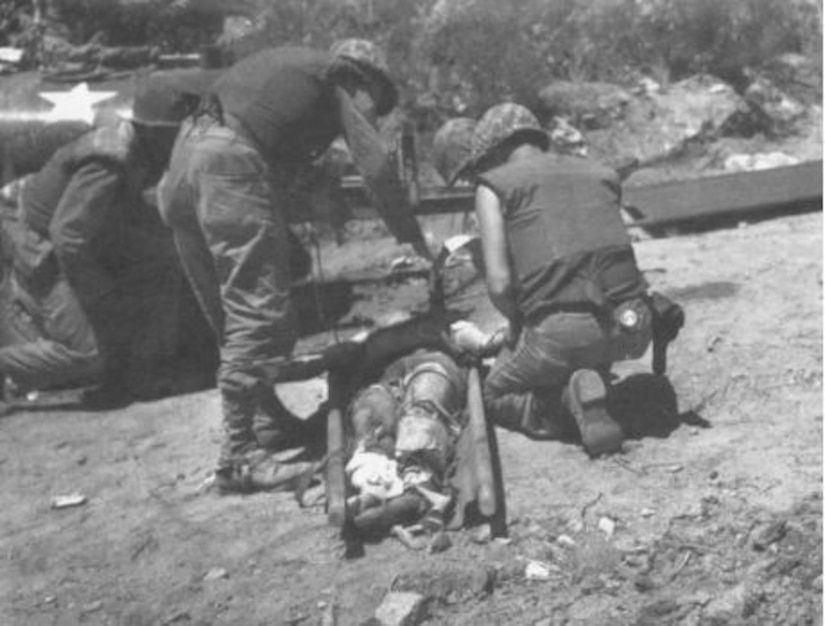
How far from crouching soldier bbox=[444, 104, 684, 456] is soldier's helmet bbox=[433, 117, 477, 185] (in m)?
0.11

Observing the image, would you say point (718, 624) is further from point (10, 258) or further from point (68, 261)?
point (10, 258)

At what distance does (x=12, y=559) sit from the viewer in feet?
14.2

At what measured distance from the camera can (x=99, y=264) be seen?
5.97 metres

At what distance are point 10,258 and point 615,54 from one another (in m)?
6.46

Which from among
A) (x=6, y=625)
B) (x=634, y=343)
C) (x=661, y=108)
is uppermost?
(x=661, y=108)

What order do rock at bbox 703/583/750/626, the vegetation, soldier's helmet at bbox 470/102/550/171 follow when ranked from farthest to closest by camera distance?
the vegetation < soldier's helmet at bbox 470/102/550/171 < rock at bbox 703/583/750/626

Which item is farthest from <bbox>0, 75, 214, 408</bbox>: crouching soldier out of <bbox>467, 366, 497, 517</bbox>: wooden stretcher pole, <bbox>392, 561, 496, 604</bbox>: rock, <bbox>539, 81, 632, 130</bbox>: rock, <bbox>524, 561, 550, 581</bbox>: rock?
<bbox>539, 81, 632, 130</bbox>: rock

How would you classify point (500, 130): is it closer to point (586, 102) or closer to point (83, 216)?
point (83, 216)

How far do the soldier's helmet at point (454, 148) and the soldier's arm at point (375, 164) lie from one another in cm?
23

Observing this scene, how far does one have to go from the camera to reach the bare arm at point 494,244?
4551 millimetres

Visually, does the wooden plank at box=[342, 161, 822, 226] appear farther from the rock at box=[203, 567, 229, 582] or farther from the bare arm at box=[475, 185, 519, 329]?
the rock at box=[203, 567, 229, 582]

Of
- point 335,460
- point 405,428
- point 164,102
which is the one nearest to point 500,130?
point 405,428

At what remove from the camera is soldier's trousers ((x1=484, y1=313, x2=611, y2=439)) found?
4.48m

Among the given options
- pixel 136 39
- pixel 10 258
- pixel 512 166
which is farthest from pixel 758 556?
pixel 136 39
